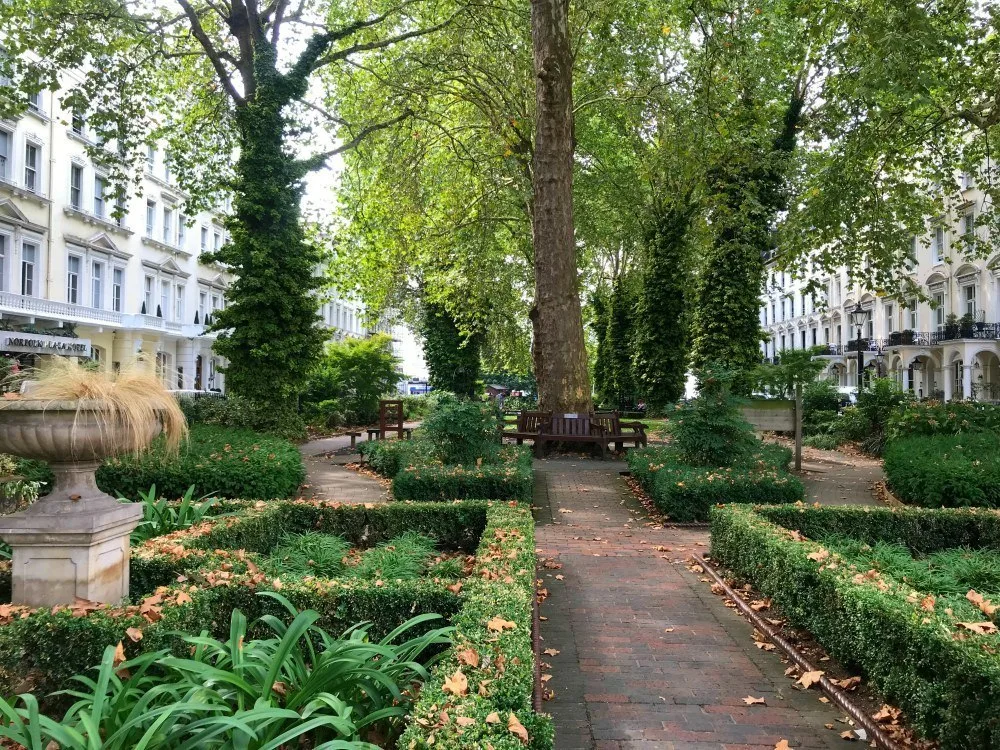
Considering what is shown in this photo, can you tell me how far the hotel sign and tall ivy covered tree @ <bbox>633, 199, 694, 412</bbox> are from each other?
20618 mm

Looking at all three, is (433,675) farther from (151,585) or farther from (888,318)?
(888,318)

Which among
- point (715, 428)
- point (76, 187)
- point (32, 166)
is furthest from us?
point (76, 187)

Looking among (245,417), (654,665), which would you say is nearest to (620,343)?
(245,417)

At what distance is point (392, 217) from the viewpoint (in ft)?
68.1

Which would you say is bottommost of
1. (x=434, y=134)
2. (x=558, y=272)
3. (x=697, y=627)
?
(x=697, y=627)

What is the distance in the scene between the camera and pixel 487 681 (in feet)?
9.54

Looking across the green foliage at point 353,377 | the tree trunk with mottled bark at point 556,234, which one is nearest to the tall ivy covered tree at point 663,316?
the green foliage at point 353,377

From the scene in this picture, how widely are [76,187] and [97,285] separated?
172 inches

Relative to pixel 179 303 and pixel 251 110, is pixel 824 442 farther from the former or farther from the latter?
pixel 179 303

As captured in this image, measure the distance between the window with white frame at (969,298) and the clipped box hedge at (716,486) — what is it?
115ft

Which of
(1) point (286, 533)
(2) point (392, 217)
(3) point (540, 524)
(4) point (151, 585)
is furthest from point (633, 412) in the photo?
(4) point (151, 585)

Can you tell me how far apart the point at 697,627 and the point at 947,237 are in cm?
4242

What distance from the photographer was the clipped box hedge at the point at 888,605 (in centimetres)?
314

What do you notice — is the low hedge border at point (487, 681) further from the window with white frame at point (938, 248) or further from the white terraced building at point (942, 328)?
the window with white frame at point (938, 248)
